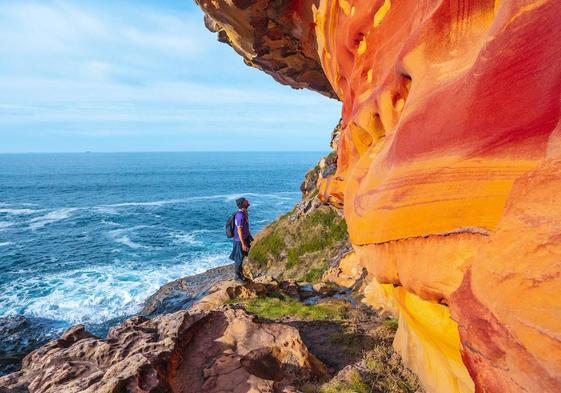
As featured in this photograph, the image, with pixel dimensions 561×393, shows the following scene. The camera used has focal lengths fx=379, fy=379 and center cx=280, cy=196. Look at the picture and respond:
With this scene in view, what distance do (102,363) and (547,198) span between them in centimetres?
650

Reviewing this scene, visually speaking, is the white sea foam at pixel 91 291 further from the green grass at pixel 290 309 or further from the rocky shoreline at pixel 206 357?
the rocky shoreline at pixel 206 357

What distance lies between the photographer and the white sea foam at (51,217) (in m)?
50.0

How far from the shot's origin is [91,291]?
1073 inches

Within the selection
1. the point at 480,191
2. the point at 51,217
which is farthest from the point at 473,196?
the point at 51,217

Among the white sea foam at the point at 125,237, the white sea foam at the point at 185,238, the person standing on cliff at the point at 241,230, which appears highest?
the person standing on cliff at the point at 241,230

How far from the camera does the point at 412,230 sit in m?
4.69

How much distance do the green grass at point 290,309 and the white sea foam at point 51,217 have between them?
4689 cm

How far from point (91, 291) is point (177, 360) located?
24.3 meters

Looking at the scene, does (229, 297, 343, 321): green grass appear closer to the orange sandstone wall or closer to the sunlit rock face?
the orange sandstone wall

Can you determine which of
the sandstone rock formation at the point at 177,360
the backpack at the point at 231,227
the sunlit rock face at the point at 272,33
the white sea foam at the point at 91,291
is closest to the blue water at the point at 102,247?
the white sea foam at the point at 91,291

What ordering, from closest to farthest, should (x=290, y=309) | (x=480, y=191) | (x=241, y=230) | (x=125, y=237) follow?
(x=480, y=191) < (x=290, y=309) < (x=241, y=230) < (x=125, y=237)

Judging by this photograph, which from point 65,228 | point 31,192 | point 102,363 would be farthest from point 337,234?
point 31,192

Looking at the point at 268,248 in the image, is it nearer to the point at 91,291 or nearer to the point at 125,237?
the point at 91,291

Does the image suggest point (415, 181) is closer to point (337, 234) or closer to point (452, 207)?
point (452, 207)
